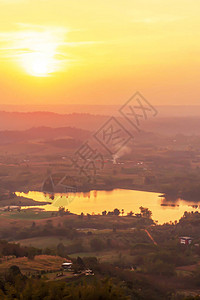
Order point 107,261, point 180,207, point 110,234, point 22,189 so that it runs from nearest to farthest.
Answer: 1. point 107,261
2. point 110,234
3. point 180,207
4. point 22,189

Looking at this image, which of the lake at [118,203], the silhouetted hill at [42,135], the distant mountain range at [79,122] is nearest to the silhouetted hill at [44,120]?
the distant mountain range at [79,122]

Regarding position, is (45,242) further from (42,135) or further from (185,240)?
(42,135)

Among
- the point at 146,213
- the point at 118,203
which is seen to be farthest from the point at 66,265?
the point at 118,203

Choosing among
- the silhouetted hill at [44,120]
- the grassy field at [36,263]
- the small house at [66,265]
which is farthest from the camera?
the silhouetted hill at [44,120]

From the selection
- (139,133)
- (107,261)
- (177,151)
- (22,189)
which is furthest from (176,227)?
(139,133)

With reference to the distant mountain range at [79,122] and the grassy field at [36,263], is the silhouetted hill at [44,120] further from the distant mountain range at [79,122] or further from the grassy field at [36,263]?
the grassy field at [36,263]

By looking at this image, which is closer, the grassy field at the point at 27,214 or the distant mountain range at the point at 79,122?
the grassy field at the point at 27,214

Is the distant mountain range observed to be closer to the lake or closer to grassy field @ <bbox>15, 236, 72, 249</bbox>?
the lake

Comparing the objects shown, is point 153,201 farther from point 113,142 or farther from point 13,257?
point 113,142
